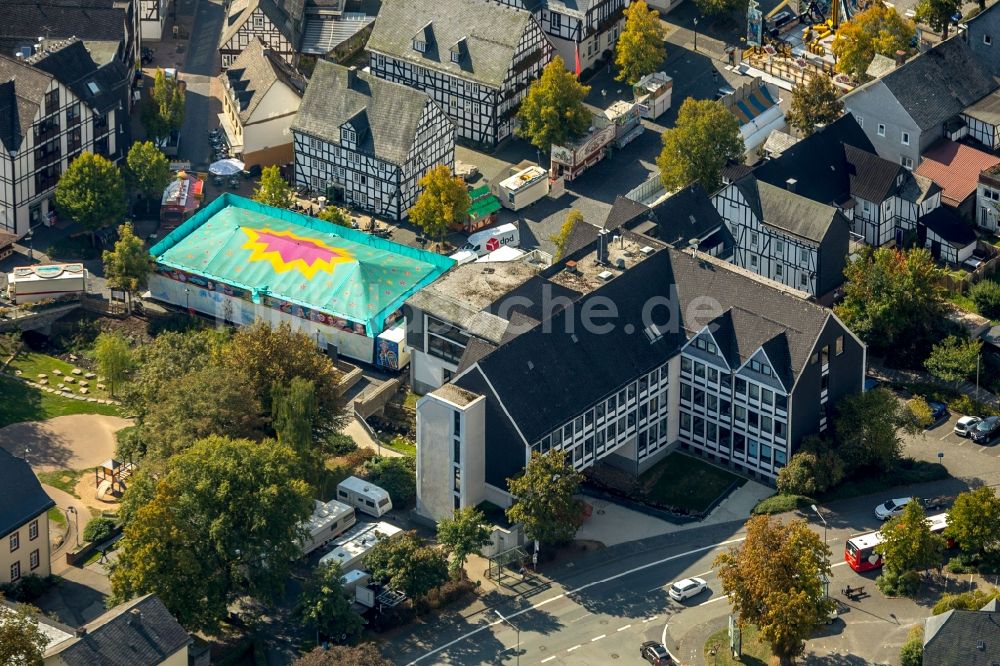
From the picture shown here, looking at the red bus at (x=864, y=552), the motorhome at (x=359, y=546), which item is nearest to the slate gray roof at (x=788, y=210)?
the red bus at (x=864, y=552)

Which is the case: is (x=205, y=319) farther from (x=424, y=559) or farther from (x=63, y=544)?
(x=424, y=559)

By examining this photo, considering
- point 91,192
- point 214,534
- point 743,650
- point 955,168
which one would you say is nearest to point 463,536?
point 214,534

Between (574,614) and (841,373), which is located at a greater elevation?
(841,373)

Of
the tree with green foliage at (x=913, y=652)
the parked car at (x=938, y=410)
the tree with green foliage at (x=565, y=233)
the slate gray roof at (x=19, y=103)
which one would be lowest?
the tree with green foliage at (x=913, y=652)

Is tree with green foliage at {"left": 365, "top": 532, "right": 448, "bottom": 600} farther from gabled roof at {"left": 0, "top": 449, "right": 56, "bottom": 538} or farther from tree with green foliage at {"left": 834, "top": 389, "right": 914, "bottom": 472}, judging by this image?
tree with green foliage at {"left": 834, "top": 389, "right": 914, "bottom": 472}

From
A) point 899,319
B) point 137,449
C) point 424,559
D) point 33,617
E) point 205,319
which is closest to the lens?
point 33,617

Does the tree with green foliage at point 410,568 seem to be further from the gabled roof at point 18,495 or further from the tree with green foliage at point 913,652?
the tree with green foliage at point 913,652

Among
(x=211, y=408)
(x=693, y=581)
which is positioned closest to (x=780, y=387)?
(x=693, y=581)

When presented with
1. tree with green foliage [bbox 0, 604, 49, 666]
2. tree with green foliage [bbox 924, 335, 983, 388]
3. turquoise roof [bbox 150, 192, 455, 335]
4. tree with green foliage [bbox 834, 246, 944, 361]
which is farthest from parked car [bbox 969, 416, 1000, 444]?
tree with green foliage [bbox 0, 604, 49, 666]
